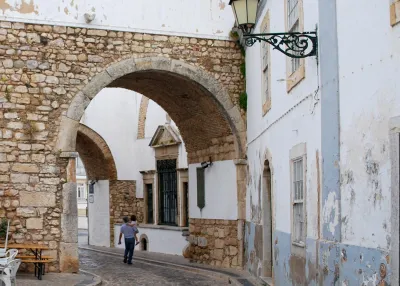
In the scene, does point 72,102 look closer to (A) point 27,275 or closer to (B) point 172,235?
(A) point 27,275

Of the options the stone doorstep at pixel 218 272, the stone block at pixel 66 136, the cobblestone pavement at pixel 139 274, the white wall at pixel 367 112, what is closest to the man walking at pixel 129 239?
the cobblestone pavement at pixel 139 274

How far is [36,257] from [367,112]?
7.61m

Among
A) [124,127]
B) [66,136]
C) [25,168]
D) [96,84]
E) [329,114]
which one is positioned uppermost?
[96,84]

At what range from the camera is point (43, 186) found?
12703 millimetres

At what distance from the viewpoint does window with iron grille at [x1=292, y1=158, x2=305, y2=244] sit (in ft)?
29.5

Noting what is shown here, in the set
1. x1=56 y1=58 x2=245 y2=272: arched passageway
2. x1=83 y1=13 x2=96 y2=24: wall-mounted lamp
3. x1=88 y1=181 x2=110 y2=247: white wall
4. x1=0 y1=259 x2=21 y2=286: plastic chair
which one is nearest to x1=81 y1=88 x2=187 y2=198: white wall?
x1=88 y1=181 x2=110 y2=247: white wall

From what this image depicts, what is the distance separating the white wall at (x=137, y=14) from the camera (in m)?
12.9

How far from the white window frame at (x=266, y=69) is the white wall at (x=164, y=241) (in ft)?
24.1

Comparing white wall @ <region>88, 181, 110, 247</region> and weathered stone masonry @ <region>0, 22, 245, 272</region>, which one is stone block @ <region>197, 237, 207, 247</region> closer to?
weathered stone masonry @ <region>0, 22, 245, 272</region>

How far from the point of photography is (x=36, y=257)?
12.1m

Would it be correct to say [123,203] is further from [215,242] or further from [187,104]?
[215,242]

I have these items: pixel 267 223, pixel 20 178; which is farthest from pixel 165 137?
pixel 267 223

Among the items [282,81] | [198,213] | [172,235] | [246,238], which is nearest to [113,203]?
[172,235]

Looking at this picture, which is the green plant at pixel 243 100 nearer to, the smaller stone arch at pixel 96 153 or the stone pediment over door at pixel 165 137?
the stone pediment over door at pixel 165 137
